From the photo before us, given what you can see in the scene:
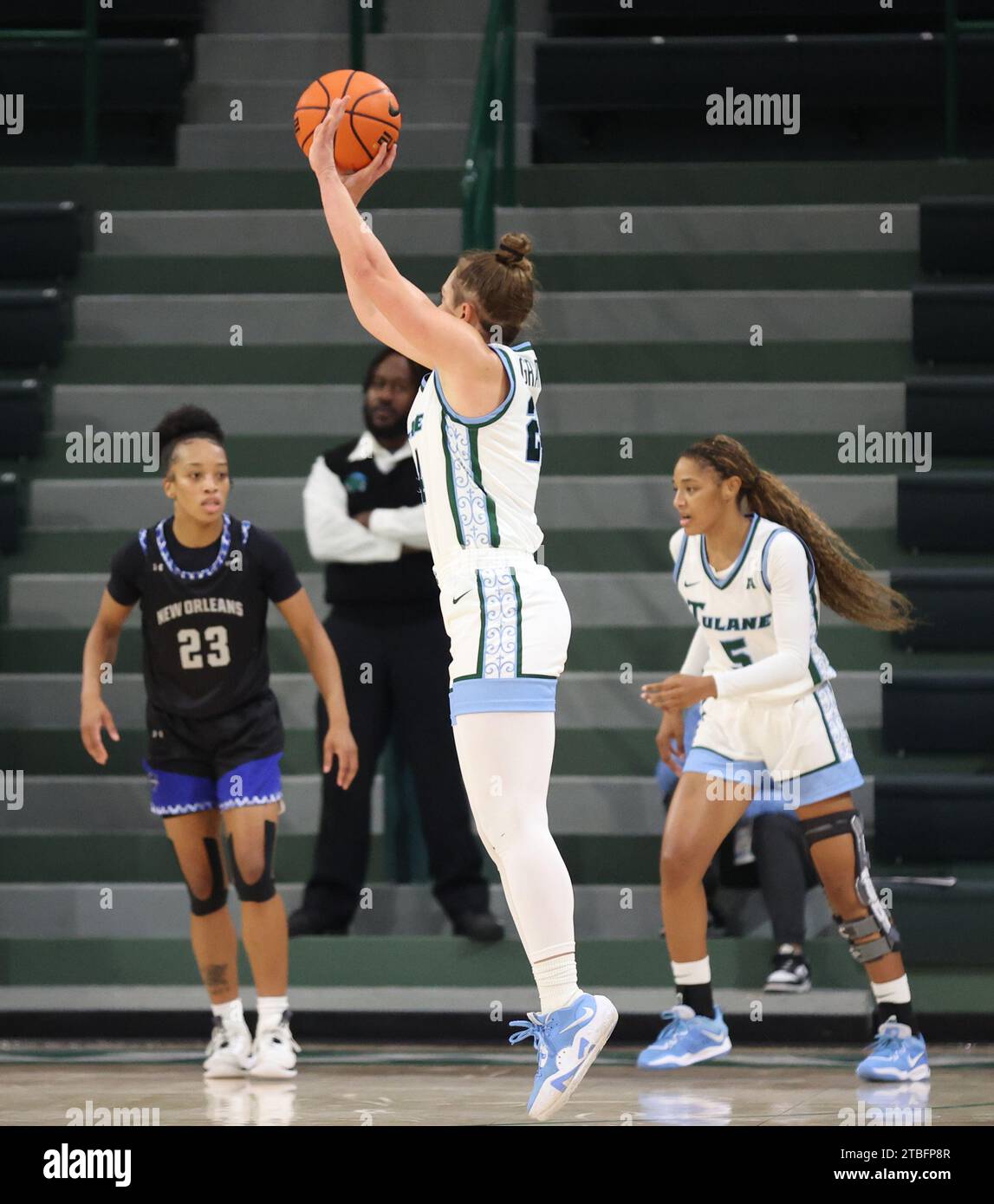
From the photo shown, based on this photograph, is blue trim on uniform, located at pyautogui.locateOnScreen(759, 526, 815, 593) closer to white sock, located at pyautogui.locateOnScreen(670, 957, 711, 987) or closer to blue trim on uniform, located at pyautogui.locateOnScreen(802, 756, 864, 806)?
blue trim on uniform, located at pyautogui.locateOnScreen(802, 756, 864, 806)

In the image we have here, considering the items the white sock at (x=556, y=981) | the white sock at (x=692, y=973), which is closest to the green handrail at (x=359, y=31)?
the white sock at (x=692, y=973)

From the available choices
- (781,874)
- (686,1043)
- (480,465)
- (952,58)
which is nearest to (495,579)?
(480,465)

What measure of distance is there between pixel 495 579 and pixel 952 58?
562 cm

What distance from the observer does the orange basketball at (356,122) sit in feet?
15.5

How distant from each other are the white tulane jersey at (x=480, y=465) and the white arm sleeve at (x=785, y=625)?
1362 millimetres

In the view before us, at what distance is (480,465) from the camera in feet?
14.7

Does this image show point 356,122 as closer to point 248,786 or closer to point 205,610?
point 205,610

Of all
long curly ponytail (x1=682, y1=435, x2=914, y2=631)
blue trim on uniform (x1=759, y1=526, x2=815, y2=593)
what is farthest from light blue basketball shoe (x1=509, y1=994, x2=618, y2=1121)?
long curly ponytail (x1=682, y1=435, x2=914, y2=631)

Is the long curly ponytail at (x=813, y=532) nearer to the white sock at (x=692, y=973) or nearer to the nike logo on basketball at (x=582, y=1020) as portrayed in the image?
the white sock at (x=692, y=973)

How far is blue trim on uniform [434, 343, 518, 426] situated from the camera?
4.46 metres

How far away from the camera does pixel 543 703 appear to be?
444 centimetres

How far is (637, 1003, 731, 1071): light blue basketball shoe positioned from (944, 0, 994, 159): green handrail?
191 inches
